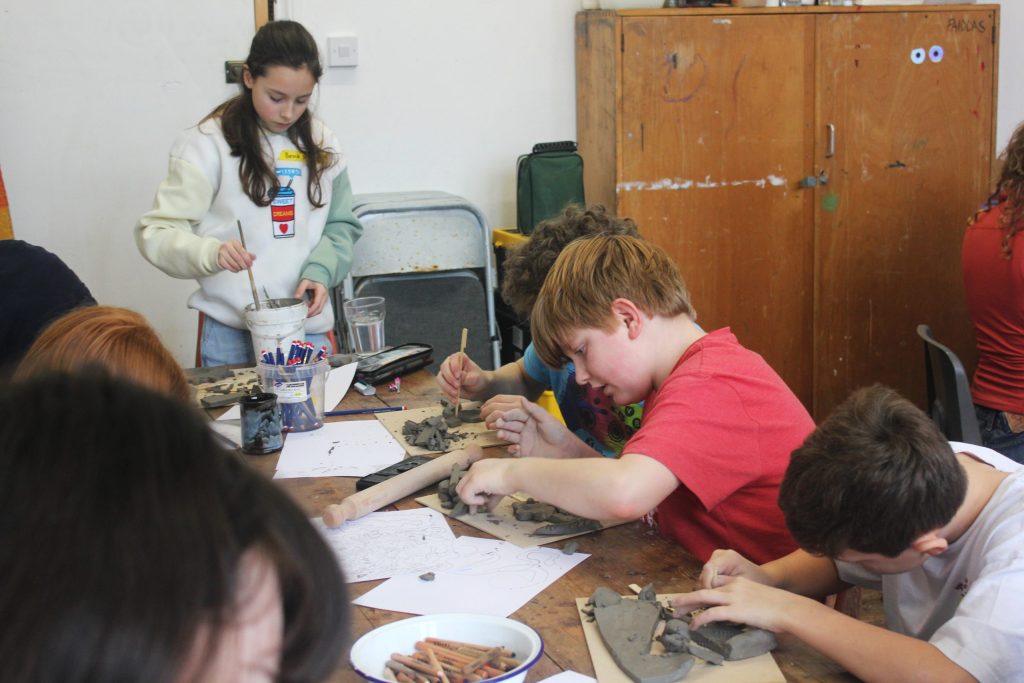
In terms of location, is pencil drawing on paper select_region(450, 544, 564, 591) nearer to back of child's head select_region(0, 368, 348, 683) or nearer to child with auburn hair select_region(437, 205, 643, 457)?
child with auburn hair select_region(437, 205, 643, 457)

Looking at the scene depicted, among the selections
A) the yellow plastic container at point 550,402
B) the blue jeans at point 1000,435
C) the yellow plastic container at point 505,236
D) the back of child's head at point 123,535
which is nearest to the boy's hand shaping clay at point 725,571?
the back of child's head at point 123,535

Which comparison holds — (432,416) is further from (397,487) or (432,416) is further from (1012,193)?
(1012,193)

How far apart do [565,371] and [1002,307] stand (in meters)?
1.36

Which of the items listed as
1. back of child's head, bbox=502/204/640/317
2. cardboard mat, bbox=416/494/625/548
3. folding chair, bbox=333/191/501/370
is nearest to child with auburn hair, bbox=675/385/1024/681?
cardboard mat, bbox=416/494/625/548

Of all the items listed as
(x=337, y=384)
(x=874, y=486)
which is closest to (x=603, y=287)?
(x=874, y=486)

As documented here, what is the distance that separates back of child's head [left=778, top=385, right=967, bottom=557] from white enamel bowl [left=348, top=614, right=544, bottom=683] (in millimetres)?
357

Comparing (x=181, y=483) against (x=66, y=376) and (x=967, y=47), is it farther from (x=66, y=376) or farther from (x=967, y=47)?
(x=967, y=47)

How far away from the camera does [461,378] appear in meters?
2.29

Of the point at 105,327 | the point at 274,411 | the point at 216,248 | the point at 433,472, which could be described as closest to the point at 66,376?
the point at 105,327

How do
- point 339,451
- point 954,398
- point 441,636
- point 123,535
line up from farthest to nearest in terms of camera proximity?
point 954,398
point 339,451
point 441,636
point 123,535

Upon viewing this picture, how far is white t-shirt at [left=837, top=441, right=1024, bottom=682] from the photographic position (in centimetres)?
108

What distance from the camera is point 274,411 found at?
2.03 m

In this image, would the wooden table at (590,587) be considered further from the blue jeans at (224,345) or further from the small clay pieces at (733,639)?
the blue jeans at (224,345)

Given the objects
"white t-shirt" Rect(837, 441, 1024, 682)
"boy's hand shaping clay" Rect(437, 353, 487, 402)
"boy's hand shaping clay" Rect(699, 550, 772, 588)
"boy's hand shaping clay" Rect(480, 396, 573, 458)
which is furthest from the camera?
"boy's hand shaping clay" Rect(437, 353, 487, 402)
